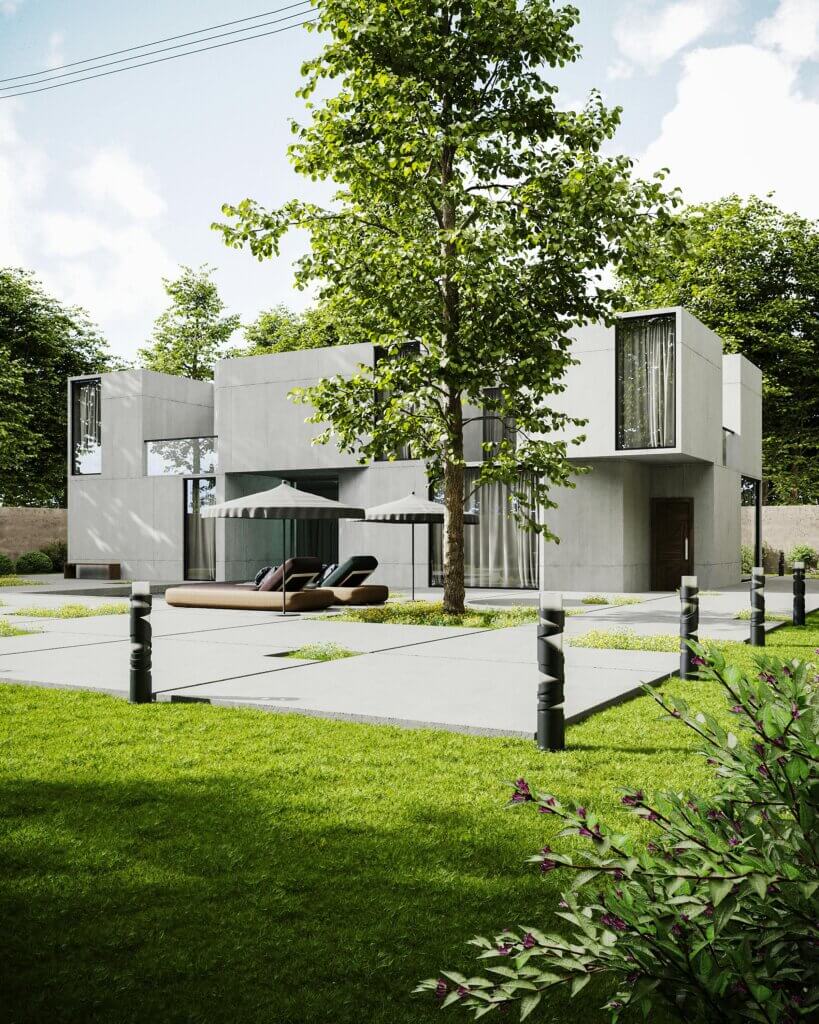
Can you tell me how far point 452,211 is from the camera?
14945 mm

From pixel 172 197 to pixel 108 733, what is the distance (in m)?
17.5

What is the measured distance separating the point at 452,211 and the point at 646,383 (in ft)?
24.4

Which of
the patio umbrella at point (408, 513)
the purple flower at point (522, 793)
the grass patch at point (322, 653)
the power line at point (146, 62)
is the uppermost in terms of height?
the power line at point (146, 62)

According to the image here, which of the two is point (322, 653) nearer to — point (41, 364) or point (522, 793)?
point (522, 793)

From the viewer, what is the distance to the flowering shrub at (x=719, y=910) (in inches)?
66.0

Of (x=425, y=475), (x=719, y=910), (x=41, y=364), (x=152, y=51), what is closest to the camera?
(x=719, y=910)

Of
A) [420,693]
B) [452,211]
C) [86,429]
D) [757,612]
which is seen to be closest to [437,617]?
[757,612]

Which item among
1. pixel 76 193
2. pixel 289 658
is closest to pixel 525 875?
pixel 289 658

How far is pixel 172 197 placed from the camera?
2056cm

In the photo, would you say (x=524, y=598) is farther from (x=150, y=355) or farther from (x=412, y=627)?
(x=150, y=355)

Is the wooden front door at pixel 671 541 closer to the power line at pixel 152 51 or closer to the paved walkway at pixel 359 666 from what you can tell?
the paved walkway at pixel 359 666

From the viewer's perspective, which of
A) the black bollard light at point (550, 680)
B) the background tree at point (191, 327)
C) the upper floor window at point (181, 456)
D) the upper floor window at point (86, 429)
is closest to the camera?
the black bollard light at point (550, 680)

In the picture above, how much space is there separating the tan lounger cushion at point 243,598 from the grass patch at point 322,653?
540 centimetres

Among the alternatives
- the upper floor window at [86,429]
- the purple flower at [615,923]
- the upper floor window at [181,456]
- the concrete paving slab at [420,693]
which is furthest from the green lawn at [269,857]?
the upper floor window at [86,429]
